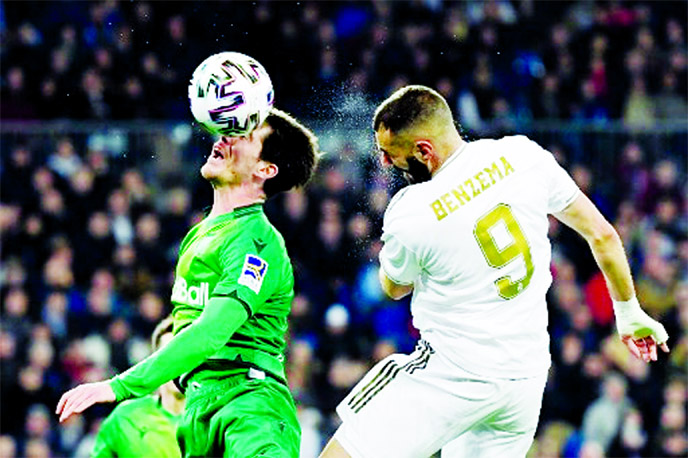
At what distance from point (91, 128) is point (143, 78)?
1175 millimetres

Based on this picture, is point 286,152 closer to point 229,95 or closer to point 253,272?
point 229,95

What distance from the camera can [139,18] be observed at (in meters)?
15.0

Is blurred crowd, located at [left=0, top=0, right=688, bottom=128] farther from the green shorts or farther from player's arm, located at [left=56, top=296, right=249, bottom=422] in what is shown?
player's arm, located at [left=56, top=296, right=249, bottom=422]

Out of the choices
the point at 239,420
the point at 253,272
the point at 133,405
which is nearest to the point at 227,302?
the point at 253,272

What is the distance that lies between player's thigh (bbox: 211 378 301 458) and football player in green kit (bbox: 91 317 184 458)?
3.64 ft

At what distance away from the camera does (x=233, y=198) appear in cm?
600

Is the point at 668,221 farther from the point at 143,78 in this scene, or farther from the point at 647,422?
the point at 143,78

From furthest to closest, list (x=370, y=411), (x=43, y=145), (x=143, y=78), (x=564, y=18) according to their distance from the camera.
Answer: (x=564, y=18) → (x=143, y=78) → (x=43, y=145) → (x=370, y=411)

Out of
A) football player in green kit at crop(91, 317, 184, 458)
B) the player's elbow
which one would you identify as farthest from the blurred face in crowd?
the player's elbow

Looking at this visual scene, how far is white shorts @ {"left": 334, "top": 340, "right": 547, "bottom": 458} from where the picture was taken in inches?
225

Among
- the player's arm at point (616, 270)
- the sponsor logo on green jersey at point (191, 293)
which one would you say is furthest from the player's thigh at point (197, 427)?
the player's arm at point (616, 270)

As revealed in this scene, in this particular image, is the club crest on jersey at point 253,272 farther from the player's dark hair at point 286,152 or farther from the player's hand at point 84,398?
the player's hand at point 84,398

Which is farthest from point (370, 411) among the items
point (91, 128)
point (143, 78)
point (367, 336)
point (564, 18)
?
point (564, 18)

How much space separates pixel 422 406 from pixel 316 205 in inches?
291
